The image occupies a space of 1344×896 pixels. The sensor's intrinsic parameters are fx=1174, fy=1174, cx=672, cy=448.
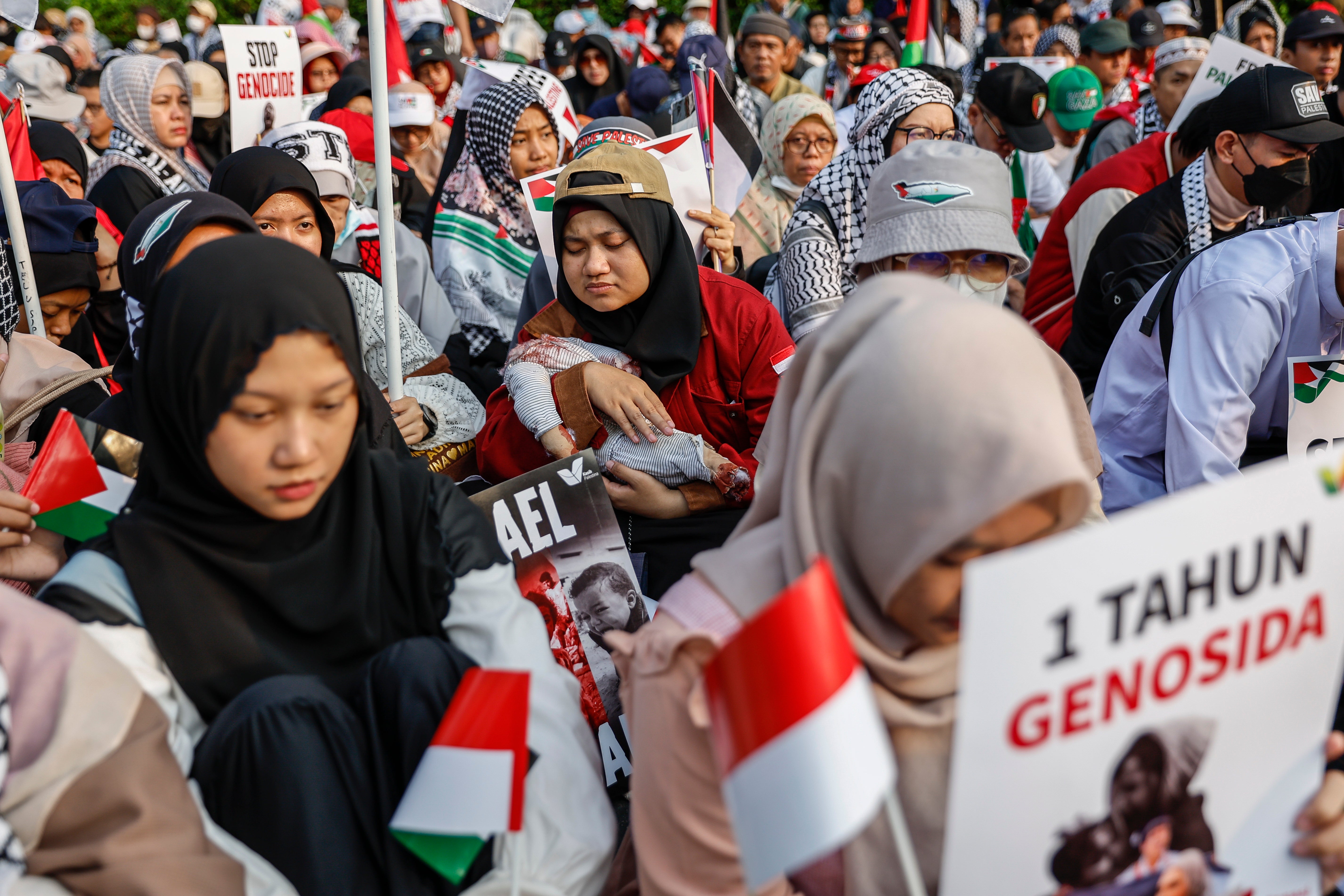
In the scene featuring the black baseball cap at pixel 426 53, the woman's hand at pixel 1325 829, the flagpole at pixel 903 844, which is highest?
the black baseball cap at pixel 426 53

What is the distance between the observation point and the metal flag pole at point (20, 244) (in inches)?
131

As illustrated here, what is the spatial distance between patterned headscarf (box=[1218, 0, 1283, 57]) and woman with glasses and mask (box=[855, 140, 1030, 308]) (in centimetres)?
651

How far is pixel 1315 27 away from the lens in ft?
25.1

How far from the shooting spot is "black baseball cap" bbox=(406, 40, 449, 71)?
29.9 ft

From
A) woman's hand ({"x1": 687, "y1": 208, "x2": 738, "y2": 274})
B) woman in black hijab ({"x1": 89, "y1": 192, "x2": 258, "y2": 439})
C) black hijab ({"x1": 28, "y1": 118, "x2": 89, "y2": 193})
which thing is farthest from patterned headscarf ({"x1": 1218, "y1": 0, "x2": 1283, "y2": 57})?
woman in black hijab ({"x1": 89, "y1": 192, "x2": 258, "y2": 439})

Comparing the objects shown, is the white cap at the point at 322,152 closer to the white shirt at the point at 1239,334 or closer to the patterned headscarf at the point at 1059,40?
the white shirt at the point at 1239,334

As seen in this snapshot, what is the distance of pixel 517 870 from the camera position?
1.65 m

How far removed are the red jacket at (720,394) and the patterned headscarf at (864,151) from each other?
0.92 meters

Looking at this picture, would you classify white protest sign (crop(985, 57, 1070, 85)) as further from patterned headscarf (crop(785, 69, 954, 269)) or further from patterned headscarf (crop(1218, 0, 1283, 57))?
patterned headscarf (crop(785, 69, 954, 269))

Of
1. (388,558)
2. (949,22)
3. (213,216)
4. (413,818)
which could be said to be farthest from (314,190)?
(949,22)

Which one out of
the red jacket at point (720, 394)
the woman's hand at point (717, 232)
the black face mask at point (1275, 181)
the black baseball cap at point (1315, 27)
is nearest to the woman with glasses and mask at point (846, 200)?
the woman's hand at point (717, 232)

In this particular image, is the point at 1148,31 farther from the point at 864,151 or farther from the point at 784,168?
the point at 864,151

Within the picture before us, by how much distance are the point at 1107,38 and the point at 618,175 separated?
7.03 metres

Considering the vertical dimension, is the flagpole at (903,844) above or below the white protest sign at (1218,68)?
below
